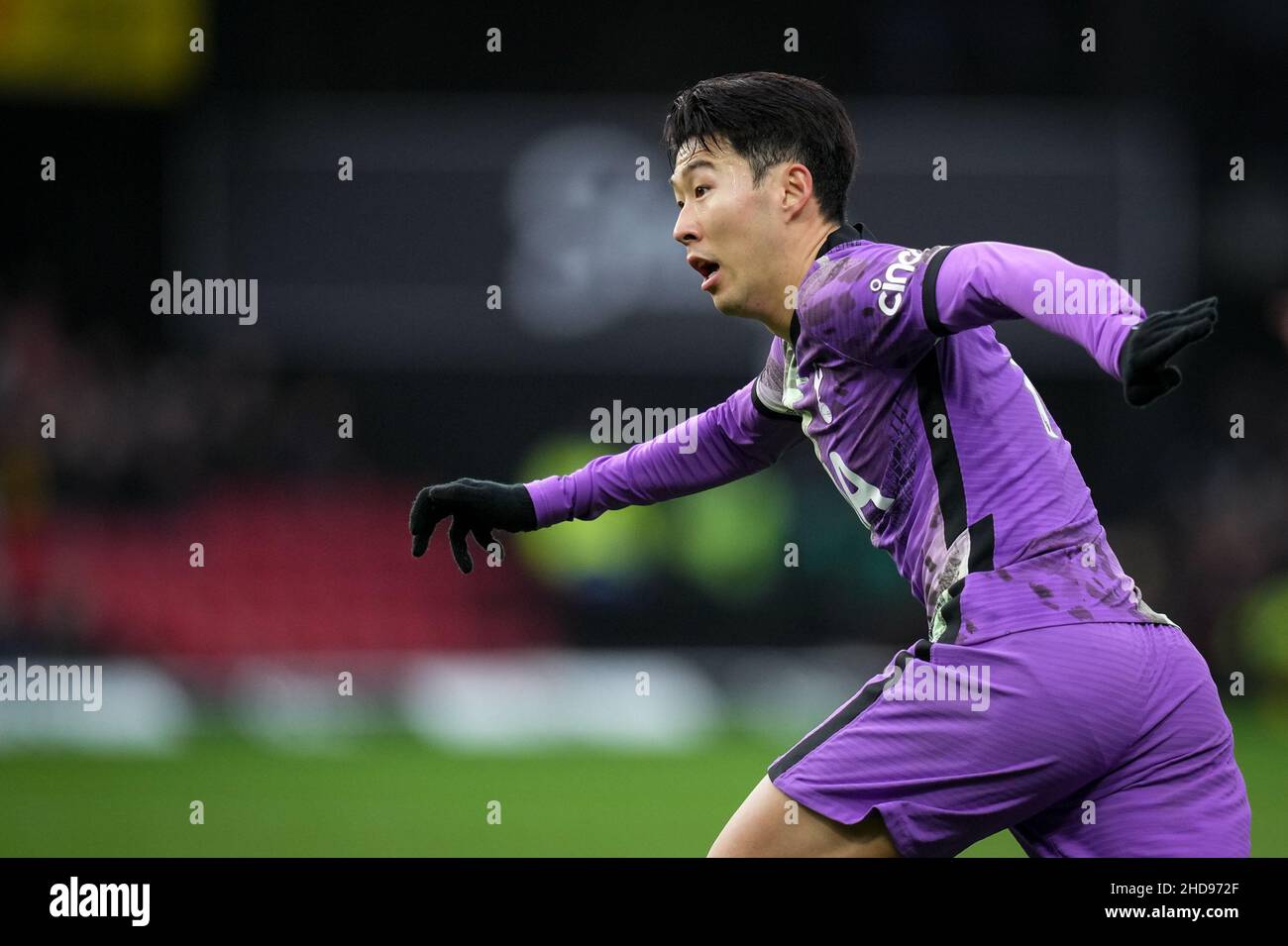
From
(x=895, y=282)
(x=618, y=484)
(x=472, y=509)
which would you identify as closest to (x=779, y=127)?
(x=895, y=282)

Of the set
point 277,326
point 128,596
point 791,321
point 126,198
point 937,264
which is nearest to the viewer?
point 937,264

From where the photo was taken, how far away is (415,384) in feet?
44.0

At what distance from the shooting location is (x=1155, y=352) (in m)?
2.70

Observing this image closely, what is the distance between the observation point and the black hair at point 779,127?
142 inches

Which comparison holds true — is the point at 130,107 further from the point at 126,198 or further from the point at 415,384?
the point at 415,384

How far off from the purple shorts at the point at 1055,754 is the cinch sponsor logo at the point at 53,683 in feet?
26.6

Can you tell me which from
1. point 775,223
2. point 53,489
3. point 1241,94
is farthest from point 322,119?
point 775,223

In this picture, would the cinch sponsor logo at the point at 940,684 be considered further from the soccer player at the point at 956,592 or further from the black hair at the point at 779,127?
the black hair at the point at 779,127

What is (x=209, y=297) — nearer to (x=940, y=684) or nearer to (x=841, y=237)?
(x=841, y=237)

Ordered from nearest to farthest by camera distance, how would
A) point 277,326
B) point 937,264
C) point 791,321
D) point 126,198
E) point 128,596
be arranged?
point 937,264 → point 791,321 → point 128,596 → point 277,326 → point 126,198

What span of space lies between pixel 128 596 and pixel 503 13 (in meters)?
5.14

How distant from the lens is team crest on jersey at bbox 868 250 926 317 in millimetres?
3141

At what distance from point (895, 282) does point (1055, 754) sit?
2.89 ft

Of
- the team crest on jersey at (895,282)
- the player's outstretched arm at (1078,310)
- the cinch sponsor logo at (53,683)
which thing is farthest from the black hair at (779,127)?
the cinch sponsor logo at (53,683)
